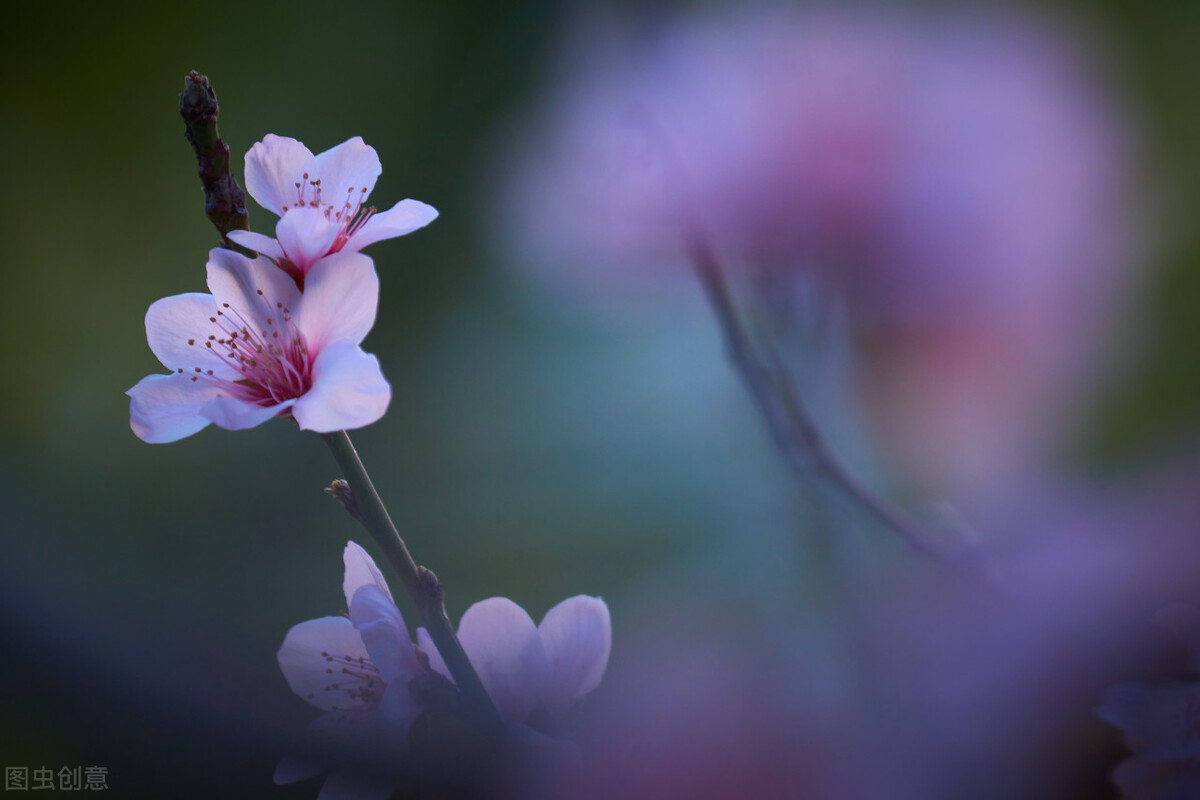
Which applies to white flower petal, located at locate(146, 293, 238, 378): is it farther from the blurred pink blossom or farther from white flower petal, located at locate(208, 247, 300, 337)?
the blurred pink blossom

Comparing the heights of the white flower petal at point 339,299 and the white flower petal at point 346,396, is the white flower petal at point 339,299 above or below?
above

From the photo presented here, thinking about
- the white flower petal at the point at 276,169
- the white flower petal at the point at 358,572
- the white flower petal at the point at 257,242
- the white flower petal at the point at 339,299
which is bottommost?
the white flower petal at the point at 358,572

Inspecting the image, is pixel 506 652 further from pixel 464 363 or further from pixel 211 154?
pixel 464 363

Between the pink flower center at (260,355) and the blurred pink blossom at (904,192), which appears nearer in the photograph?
the pink flower center at (260,355)

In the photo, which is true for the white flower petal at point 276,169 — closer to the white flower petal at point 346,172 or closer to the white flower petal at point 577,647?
the white flower petal at point 346,172

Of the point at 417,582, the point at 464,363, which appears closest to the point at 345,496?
the point at 417,582

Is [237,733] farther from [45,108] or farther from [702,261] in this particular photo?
[45,108]

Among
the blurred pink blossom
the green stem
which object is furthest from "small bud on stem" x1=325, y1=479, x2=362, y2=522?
the blurred pink blossom

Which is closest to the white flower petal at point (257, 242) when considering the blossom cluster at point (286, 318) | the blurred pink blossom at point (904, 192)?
the blossom cluster at point (286, 318)
